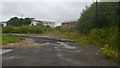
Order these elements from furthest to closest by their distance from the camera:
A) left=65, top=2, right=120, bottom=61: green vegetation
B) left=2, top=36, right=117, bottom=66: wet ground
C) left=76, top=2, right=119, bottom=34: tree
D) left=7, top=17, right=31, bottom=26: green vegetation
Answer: left=7, top=17, right=31, bottom=26: green vegetation
left=76, top=2, right=119, bottom=34: tree
left=65, top=2, right=120, bottom=61: green vegetation
left=2, top=36, right=117, bottom=66: wet ground

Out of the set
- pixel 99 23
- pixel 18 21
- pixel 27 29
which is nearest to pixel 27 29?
pixel 27 29

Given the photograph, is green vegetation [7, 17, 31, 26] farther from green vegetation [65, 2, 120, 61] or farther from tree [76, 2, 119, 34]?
tree [76, 2, 119, 34]

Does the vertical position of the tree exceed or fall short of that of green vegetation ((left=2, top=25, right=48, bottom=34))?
it exceeds it

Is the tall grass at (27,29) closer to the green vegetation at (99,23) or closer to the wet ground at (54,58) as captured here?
the green vegetation at (99,23)

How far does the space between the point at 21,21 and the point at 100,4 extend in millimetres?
71496

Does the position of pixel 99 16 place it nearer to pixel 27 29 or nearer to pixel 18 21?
pixel 27 29

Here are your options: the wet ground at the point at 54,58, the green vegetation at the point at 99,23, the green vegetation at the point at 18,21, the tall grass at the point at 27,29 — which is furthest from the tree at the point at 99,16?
the green vegetation at the point at 18,21

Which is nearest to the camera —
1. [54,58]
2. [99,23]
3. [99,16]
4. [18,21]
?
[54,58]

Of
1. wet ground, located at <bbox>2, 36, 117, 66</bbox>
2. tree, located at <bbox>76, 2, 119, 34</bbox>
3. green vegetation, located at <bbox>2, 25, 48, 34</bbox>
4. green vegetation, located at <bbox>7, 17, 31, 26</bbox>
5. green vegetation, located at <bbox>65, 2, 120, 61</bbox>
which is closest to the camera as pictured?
wet ground, located at <bbox>2, 36, 117, 66</bbox>

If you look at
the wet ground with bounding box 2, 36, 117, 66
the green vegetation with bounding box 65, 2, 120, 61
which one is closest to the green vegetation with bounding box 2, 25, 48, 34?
the green vegetation with bounding box 65, 2, 120, 61

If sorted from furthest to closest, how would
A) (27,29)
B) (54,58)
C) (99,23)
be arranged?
(27,29)
(99,23)
(54,58)

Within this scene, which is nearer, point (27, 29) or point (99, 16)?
point (99, 16)

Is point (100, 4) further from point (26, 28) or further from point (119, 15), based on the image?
point (26, 28)

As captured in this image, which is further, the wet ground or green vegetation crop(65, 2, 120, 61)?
green vegetation crop(65, 2, 120, 61)
